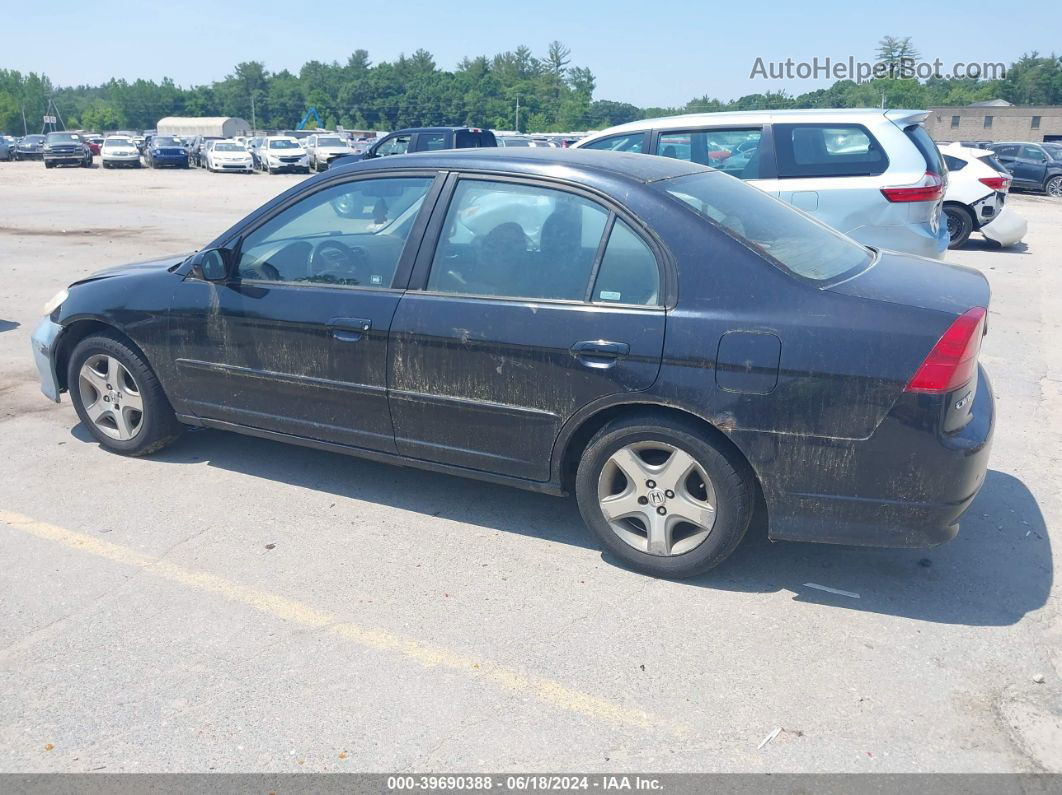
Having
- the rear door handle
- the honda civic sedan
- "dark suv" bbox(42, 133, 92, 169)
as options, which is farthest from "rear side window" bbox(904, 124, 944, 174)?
"dark suv" bbox(42, 133, 92, 169)

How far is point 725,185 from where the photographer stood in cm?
441

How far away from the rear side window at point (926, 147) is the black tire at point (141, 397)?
6.59 m

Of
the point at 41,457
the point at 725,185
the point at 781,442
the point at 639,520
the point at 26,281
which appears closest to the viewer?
the point at 781,442

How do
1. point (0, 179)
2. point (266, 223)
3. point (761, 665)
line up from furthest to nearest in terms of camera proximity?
point (0, 179), point (266, 223), point (761, 665)

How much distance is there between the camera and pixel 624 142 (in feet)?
29.2

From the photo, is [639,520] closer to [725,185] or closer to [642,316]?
[642,316]

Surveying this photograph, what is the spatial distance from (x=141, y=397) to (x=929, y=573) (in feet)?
13.4

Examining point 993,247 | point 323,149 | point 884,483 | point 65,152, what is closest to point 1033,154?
point 993,247

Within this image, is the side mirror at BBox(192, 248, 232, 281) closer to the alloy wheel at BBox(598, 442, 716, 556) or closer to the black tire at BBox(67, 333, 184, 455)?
the black tire at BBox(67, 333, 184, 455)

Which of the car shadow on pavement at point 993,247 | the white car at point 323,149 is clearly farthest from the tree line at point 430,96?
the car shadow on pavement at point 993,247

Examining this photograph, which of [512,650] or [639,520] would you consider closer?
[512,650]

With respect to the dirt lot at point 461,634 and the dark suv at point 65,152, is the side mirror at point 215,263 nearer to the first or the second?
the dirt lot at point 461,634

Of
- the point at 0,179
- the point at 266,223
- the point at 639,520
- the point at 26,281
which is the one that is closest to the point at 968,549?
the point at 639,520

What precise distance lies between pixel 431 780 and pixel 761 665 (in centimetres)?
125
